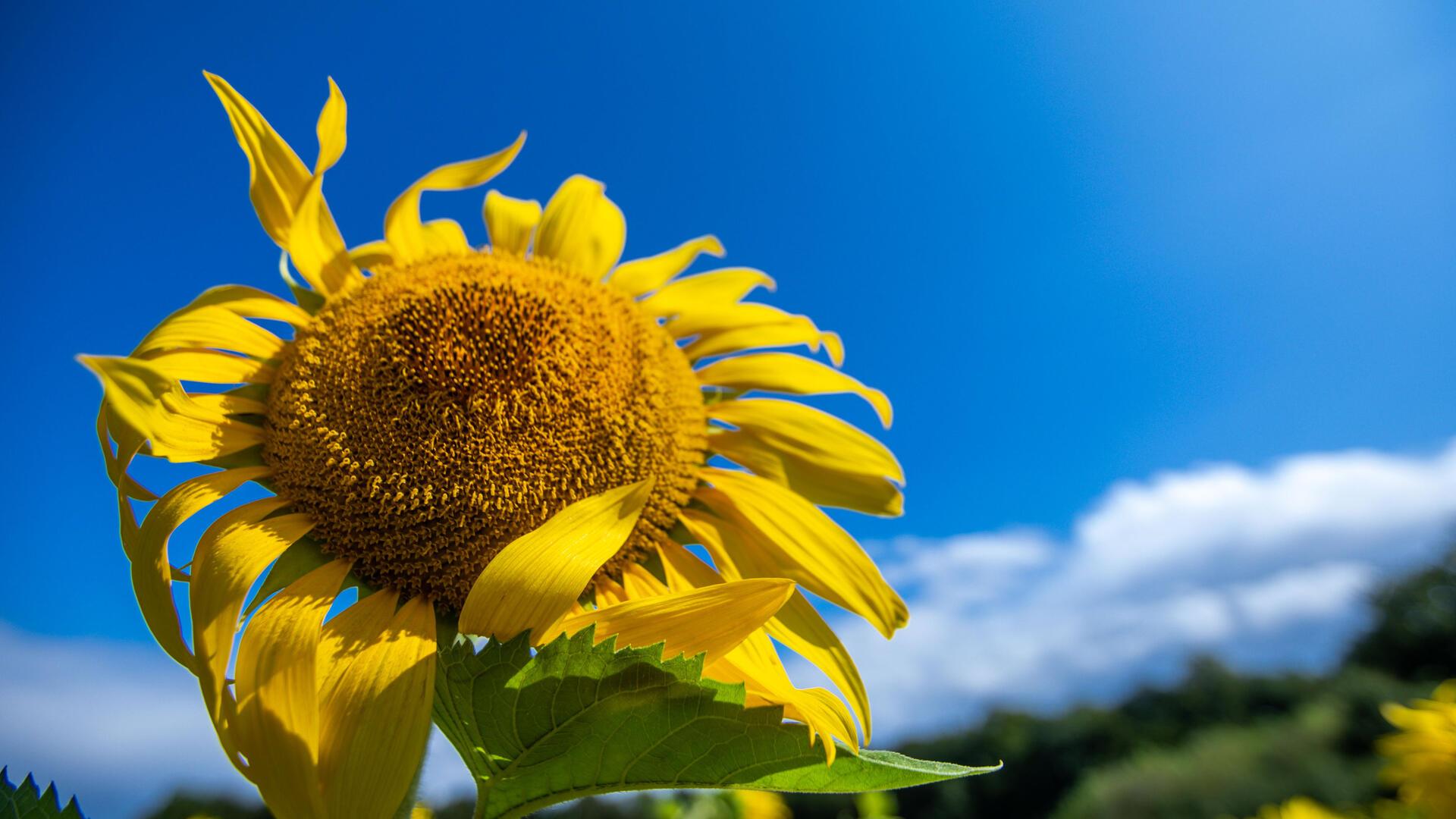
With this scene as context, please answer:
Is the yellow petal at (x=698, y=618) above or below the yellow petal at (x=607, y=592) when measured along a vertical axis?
below

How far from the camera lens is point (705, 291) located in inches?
74.7

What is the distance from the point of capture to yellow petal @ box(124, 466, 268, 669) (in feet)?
3.86

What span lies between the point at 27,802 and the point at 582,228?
1.29 m

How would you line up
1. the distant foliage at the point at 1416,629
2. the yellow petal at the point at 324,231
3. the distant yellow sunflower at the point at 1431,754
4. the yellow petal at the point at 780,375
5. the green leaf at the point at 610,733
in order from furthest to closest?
the distant foliage at the point at 1416,629
the distant yellow sunflower at the point at 1431,754
the yellow petal at the point at 780,375
the yellow petal at the point at 324,231
the green leaf at the point at 610,733

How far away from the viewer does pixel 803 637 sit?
4.79 feet

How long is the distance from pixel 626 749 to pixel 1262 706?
32.7m

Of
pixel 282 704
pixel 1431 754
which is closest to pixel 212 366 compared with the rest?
pixel 282 704

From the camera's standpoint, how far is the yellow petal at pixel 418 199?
5.54 ft

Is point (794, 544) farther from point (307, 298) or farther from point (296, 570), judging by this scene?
point (307, 298)

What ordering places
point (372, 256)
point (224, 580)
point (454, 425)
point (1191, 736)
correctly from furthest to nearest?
point (1191, 736)
point (372, 256)
point (454, 425)
point (224, 580)

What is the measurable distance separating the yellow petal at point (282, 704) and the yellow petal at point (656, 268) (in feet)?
2.92

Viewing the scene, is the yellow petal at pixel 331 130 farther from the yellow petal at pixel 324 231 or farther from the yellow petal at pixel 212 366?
the yellow petal at pixel 212 366

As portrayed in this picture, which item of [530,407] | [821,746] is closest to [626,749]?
[821,746]

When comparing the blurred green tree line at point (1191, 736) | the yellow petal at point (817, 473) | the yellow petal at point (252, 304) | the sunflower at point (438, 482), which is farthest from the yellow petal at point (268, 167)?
the blurred green tree line at point (1191, 736)
